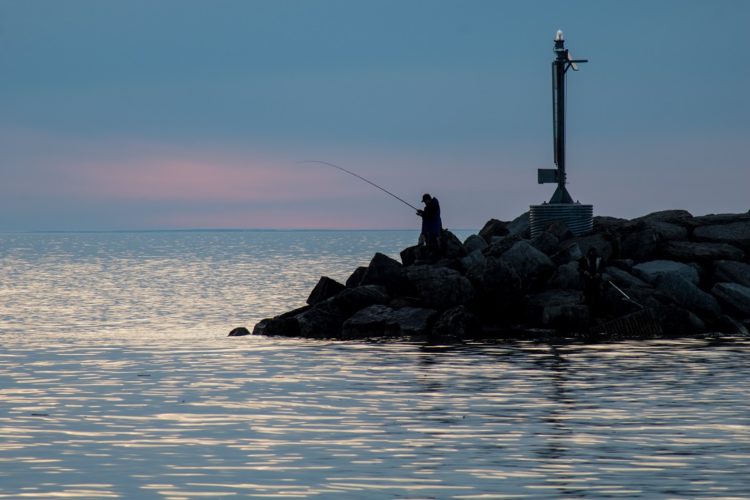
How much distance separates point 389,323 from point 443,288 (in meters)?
1.54

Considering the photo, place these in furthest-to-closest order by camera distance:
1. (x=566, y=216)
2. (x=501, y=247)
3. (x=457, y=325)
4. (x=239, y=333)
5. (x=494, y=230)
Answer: (x=494, y=230) < (x=566, y=216) < (x=501, y=247) < (x=239, y=333) < (x=457, y=325)

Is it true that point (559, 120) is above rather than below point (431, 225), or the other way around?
→ above

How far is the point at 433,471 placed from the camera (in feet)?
44.7

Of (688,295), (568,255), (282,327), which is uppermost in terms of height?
(568,255)

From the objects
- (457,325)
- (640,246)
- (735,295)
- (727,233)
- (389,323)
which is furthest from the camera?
(727,233)

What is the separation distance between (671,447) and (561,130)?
76.2ft

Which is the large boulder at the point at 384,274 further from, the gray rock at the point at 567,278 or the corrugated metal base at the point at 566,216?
the corrugated metal base at the point at 566,216

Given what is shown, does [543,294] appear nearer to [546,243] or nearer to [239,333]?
[546,243]

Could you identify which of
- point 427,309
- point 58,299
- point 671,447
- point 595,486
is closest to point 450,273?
point 427,309

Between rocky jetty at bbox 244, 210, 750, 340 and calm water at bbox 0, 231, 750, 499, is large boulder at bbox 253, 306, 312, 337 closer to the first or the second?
rocky jetty at bbox 244, 210, 750, 340

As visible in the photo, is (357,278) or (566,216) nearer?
(357,278)

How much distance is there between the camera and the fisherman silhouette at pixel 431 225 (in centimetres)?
3322


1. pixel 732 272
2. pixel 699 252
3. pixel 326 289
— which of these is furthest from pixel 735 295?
pixel 326 289

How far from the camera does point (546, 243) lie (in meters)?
34.2
